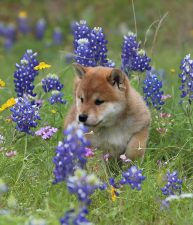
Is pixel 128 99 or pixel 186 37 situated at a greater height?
pixel 186 37

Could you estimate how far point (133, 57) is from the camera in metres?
6.52

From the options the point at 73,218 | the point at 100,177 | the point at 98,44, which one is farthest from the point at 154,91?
the point at 73,218

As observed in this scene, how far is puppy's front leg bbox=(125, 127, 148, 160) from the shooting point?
18.1 feet

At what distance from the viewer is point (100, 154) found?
5441 mm

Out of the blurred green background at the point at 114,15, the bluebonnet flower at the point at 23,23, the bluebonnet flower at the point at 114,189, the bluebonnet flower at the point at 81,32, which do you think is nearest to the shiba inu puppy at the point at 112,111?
the bluebonnet flower at the point at 114,189

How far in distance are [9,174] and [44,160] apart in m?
0.31

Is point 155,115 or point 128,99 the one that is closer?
point 128,99

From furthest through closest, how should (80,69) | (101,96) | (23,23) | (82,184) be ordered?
(23,23)
(80,69)
(101,96)
(82,184)

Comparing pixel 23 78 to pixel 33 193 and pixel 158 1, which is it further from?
pixel 158 1

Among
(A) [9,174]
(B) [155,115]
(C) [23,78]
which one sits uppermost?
(C) [23,78]

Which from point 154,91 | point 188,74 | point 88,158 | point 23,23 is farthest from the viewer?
point 23,23

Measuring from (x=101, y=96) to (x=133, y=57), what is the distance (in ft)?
3.98

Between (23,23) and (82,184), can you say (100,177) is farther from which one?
(23,23)

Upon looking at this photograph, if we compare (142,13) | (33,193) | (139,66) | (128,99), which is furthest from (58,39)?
(33,193)
